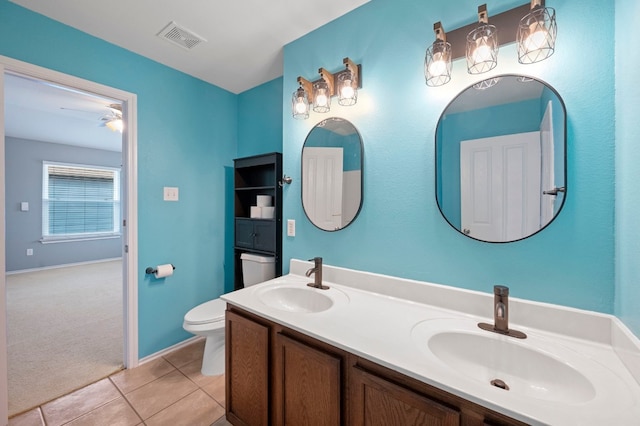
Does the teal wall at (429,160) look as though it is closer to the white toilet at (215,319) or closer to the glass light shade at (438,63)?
the glass light shade at (438,63)

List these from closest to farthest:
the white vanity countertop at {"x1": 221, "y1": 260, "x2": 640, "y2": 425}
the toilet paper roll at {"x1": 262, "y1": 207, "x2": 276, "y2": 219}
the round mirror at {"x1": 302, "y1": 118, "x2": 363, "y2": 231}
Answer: the white vanity countertop at {"x1": 221, "y1": 260, "x2": 640, "y2": 425}
the round mirror at {"x1": 302, "y1": 118, "x2": 363, "y2": 231}
the toilet paper roll at {"x1": 262, "y1": 207, "x2": 276, "y2": 219}

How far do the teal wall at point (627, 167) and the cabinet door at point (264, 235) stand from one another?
1.80 metres

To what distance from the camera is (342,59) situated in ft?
5.19

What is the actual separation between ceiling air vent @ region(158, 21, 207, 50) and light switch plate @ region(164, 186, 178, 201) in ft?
3.54

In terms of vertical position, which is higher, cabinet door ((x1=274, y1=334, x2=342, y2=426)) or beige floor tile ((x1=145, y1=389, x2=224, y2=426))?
cabinet door ((x1=274, y1=334, x2=342, y2=426))

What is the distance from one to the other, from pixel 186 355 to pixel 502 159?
259 centimetres

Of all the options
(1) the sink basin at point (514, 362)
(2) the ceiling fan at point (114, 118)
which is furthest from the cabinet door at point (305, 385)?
(2) the ceiling fan at point (114, 118)

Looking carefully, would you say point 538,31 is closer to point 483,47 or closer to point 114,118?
point 483,47

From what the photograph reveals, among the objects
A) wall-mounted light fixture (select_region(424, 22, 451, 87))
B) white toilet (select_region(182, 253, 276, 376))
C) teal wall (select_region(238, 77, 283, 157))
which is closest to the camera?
wall-mounted light fixture (select_region(424, 22, 451, 87))

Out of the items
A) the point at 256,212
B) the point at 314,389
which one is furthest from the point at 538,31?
the point at 256,212

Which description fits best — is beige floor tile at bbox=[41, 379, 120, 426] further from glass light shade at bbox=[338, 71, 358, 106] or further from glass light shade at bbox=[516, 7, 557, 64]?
glass light shade at bbox=[516, 7, 557, 64]

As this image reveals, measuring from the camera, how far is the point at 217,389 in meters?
1.74

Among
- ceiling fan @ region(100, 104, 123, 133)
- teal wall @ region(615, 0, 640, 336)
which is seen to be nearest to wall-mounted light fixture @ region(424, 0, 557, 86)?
teal wall @ region(615, 0, 640, 336)

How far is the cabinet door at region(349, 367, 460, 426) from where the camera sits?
715 millimetres
